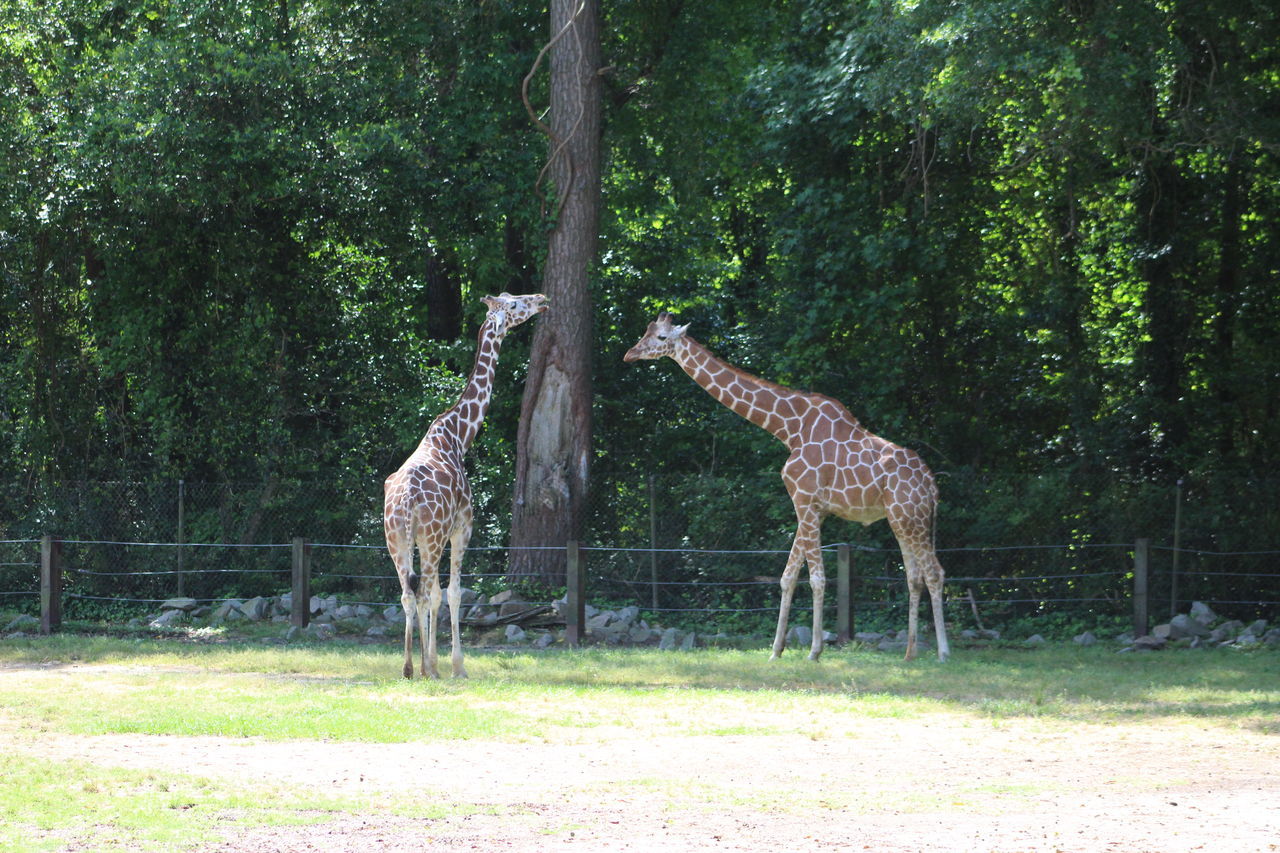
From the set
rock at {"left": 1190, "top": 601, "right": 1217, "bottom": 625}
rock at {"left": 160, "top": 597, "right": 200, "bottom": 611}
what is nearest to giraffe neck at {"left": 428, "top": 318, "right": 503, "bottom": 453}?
rock at {"left": 160, "top": 597, "right": 200, "bottom": 611}

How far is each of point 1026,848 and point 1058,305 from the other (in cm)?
1427

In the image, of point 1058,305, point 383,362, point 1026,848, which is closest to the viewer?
point 1026,848

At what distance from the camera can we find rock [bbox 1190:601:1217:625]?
1591 centimetres

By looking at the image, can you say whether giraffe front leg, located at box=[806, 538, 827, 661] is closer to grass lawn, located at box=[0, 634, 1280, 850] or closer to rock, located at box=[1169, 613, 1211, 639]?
grass lawn, located at box=[0, 634, 1280, 850]

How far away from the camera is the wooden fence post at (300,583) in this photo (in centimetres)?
1581

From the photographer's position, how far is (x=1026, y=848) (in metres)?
5.96

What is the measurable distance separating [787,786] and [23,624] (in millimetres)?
12285

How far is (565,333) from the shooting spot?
58.6 ft

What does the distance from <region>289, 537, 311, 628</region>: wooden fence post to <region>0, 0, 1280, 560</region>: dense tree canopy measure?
323cm

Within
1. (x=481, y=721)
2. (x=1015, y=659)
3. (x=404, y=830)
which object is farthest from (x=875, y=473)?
(x=404, y=830)

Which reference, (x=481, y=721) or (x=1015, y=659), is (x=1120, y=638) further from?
(x=481, y=721)

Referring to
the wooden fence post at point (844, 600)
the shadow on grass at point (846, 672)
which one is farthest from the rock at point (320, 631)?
the wooden fence post at point (844, 600)

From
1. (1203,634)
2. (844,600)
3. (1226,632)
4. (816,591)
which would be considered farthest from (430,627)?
(1226,632)

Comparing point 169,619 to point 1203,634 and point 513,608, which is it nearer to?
point 513,608
